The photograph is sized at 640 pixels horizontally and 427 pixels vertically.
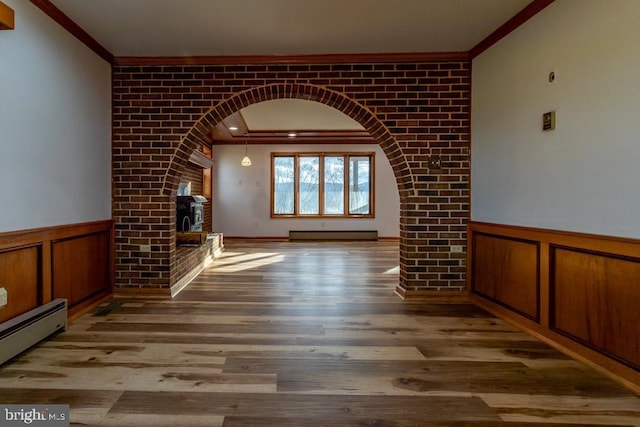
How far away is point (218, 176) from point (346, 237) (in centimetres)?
354

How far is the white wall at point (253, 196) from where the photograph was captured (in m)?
8.59

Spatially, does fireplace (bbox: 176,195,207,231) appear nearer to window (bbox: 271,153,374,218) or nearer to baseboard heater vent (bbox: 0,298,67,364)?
baseboard heater vent (bbox: 0,298,67,364)

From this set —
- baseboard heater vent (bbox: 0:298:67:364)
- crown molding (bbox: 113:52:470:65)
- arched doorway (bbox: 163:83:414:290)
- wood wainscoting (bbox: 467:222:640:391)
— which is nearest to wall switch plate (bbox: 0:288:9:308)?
baseboard heater vent (bbox: 0:298:67:364)

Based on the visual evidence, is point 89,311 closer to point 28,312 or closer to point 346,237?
point 28,312

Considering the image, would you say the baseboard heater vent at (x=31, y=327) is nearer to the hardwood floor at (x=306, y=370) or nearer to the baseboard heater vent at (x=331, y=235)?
the hardwood floor at (x=306, y=370)

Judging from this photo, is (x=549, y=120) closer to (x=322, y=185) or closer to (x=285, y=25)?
(x=285, y=25)

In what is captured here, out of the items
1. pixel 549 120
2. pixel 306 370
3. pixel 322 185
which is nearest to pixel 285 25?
pixel 549 120

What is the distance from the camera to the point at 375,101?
3471 millimetres

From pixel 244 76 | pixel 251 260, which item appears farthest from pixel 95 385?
pixel 251 260

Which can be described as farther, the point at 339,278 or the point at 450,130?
the point at 339,278

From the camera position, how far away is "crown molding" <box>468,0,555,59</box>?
2543 mm

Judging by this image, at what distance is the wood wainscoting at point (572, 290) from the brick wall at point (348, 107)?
1.71 feet

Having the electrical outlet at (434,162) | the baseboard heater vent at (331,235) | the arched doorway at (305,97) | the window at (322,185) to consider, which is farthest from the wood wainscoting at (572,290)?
the window at (322,185)

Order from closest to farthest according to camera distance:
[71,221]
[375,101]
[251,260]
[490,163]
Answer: [71,221] → [490,163] → [375,101] → [251,260]
